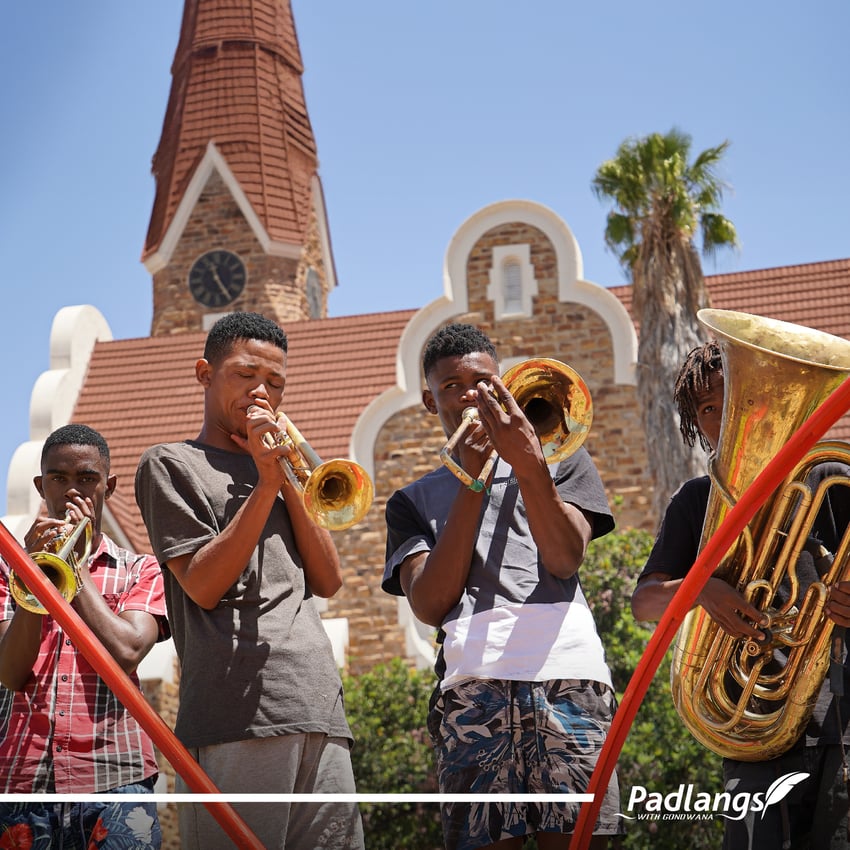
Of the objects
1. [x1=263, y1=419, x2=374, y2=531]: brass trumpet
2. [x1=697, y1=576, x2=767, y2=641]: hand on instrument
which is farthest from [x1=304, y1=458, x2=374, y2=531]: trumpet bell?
[x1=697, y1=576, x2=767, y2=641]: hand on instrument

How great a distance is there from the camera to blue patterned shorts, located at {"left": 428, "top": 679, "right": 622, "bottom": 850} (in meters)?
3.43

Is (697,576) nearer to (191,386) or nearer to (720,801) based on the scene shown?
(720,801)

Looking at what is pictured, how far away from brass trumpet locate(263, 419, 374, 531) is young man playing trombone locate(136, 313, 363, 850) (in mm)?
33

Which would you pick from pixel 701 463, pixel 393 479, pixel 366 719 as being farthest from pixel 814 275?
pixel 366 719

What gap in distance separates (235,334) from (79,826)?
5.24 ft

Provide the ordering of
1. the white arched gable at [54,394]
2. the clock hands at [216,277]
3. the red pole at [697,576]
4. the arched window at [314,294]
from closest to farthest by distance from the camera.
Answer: the red pole at [697,576]
the white arched gable at [54,394]
the clock hands at [216,277]
the arched window at [314,294]

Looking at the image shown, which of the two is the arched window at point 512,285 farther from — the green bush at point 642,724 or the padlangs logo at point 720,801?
the padlangs logo at point 720,801

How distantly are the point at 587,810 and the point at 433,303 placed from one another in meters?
13.4

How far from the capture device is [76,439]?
14.3 feet

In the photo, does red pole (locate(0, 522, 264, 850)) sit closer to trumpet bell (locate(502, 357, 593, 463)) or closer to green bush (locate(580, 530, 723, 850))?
trumpet bell (locate(502, 357, 593, 463))

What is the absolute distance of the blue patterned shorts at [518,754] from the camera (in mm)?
3432

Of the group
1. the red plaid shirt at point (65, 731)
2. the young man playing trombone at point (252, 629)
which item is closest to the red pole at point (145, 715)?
the young man playing trombone at point (252, 629)

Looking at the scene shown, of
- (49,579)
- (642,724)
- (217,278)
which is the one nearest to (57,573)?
(49,579)

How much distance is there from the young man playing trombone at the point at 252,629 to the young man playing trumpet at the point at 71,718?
0.25 m
